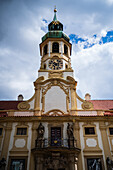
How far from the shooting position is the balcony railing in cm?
1712

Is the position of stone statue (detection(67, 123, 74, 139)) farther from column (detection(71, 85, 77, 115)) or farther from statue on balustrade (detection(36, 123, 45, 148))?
statue on balustrade (detection(36, 123, 45, 148))

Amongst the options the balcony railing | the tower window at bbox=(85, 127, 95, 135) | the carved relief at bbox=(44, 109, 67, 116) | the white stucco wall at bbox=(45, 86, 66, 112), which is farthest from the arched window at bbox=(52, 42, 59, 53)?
the balcony railing

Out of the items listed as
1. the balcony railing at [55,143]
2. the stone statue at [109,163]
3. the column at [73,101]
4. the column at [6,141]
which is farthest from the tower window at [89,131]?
the column at [6,141]

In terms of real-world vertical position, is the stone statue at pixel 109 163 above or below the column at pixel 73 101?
below

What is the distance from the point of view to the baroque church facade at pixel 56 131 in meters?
16.7

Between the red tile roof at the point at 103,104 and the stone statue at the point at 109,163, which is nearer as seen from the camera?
the stone statue at the point at 109,163

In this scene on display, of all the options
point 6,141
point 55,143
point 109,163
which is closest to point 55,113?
point 55,143

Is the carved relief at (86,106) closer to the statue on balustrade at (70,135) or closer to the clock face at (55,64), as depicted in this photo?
the statue on balustrade at (70,135)

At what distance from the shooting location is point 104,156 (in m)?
17.1

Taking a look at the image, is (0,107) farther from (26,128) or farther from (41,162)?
(41,162)

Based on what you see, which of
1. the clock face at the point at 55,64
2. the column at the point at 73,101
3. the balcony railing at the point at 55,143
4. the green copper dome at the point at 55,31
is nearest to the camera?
the balcony railing at the point at 55,143

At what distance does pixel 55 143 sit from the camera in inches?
684

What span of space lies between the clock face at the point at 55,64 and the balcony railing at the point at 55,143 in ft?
33.3

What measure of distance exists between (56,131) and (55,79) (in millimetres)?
6492
